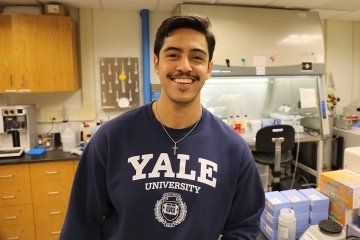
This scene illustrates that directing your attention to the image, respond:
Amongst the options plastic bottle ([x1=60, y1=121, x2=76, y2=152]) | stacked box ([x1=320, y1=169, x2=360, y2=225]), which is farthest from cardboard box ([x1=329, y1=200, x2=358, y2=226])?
plastic bottle ([x1=60, y1=121, x2=76, y2=152])

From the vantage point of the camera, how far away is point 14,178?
2.42m

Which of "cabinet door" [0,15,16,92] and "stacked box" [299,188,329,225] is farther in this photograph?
"cabinet door" [0,15,16,92]

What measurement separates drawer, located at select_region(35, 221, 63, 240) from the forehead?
2281 mm

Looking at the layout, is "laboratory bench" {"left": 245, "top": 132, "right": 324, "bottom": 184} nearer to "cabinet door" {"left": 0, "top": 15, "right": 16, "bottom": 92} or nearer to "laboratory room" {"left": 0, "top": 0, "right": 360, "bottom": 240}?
"laboratory room" {"left": 0, "top": 0, "right": 360, "bottom": 240}

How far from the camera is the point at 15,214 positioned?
2459 mm

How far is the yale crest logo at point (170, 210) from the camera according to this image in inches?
36.2

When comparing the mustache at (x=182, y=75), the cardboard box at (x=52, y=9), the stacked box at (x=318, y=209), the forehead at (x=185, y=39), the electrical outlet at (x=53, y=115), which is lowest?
the stacked box at (x=318, y=209)

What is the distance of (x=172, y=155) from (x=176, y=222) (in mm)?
227

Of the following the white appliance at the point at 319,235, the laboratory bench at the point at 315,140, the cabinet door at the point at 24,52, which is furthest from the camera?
the laboratory bench at the point at 315,140

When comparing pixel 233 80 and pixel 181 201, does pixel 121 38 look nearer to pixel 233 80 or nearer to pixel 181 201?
pixel 233 80

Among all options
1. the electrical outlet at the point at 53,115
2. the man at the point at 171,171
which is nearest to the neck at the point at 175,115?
the man at the point at 171,171

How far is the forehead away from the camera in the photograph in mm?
938

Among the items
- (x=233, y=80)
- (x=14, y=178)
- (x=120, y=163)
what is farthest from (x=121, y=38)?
(x=120, y=163)

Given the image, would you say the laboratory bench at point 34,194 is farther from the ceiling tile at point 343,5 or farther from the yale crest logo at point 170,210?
the ceiling tile at point 343,5
